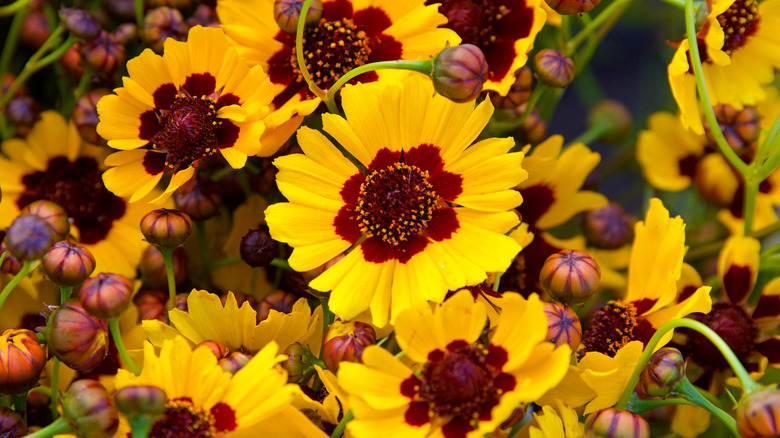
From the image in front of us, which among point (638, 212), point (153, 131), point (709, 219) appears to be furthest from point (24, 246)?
point (638, 212)

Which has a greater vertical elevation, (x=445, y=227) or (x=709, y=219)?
(x=445, y=227)

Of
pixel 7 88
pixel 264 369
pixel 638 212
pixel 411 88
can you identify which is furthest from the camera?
pixel 638 212

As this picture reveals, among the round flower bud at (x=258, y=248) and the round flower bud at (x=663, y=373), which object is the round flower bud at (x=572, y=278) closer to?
the round flower bud at (x=663, y=373)

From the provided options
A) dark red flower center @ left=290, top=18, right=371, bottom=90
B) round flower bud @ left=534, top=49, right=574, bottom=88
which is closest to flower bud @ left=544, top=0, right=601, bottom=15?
round flower bud @ left=534, top=49, right=574, bottom=88

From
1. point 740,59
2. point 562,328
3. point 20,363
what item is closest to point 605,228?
point 740,59

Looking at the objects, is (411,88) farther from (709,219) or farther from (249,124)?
(709,219)

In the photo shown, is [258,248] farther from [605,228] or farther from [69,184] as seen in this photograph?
[605,228]
